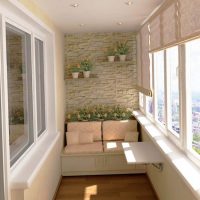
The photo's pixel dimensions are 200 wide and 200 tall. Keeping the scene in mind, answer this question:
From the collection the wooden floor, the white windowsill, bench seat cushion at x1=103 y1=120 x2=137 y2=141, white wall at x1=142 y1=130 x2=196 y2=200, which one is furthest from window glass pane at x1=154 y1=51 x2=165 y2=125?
bench seat cushion at x1=103 y1=120 x2=137 y2=141

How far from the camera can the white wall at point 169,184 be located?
2.72 metres

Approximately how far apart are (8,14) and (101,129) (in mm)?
3198

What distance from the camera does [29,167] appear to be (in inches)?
111

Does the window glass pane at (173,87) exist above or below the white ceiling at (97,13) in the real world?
below

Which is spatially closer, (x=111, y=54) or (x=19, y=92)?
(x=19, y=92)

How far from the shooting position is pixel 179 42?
2.57 m

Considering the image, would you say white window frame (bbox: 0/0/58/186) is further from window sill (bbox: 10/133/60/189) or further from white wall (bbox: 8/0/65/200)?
white wall (bbox: 8/0/65/200)

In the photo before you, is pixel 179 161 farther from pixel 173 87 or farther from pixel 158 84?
pixel 158 84

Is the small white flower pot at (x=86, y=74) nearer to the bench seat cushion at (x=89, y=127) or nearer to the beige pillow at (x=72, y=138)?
the bench seat cushion at (x=89, y=127)

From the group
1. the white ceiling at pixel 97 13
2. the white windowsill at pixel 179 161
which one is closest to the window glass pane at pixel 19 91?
the white ceiling at pixel 97 13

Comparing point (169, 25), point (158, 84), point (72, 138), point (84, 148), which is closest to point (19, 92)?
point (169, 25)

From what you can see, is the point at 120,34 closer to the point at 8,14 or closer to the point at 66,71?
the point at 66,71

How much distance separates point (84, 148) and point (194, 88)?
276 centimetres

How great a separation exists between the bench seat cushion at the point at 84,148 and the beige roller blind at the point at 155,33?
1922 mm
